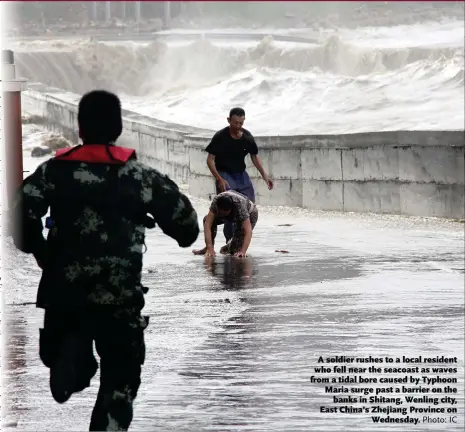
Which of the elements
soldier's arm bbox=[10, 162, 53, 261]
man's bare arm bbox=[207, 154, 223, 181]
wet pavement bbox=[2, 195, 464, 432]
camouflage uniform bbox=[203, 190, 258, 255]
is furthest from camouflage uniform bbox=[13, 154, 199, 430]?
man's bare arm bbox=[207, 154, 223, 181]

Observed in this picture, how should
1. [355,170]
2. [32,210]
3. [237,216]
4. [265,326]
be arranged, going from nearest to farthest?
[32,210]
[265,326]
[237,216]
[355,170]

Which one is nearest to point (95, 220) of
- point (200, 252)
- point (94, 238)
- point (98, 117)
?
point (94, 238)

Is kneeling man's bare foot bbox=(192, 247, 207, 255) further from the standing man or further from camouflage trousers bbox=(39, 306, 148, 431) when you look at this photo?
camouflage trousers bbox=(39, 306, 148, 431)

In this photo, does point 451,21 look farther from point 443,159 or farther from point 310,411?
point 310,411

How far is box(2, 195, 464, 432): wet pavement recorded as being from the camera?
6.29 meters

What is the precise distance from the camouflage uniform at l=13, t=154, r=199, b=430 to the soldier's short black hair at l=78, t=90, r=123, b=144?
0.12 m

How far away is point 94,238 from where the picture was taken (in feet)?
16.4

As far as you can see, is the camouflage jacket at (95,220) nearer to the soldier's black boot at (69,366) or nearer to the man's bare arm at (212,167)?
the soldier's black boot at (69,366)

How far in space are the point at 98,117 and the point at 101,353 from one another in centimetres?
89

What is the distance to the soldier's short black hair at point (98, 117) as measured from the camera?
5016 millimetres

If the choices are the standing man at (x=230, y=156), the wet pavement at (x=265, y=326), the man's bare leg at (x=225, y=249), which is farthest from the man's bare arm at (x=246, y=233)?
the standing man at (x=230, y=156)

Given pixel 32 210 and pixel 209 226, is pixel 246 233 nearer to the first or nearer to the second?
pixel 209 226

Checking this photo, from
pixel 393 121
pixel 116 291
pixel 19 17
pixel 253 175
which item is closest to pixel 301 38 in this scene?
pixel 19 17

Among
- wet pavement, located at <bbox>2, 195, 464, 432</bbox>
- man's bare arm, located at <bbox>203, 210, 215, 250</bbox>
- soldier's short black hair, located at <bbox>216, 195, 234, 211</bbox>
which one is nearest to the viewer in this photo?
wet pavement, located at <bbox>2, 195, 464, 432</bbox>
